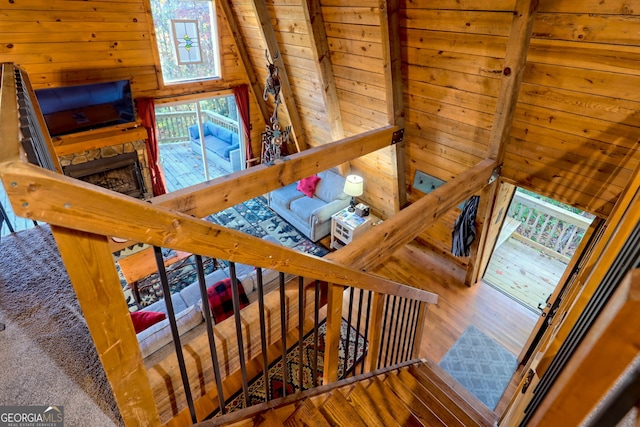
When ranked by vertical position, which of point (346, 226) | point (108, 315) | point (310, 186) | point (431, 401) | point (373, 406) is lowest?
point (346, 226)

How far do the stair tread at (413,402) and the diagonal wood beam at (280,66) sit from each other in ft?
8.87

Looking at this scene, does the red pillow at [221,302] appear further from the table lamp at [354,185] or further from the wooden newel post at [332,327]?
the table lamp at [354,185]

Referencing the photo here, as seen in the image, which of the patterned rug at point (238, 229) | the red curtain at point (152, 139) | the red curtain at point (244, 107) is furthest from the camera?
the red curtain at point (244, 107)

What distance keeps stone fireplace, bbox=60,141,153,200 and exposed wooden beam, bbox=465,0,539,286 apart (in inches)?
188

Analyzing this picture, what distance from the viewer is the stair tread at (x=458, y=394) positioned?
102 inches

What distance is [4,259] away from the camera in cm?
164

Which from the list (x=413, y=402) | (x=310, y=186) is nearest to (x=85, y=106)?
(x=310, y=186)

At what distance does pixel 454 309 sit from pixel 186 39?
5379 mm

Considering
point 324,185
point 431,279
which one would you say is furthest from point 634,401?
point 324,185

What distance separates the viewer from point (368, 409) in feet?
5.83

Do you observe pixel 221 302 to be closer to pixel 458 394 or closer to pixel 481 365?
pixel 458 394

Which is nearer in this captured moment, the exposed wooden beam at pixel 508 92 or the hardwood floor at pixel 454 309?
the exposed wooden beam at pixel 508 92

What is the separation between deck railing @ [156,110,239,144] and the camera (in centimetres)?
701

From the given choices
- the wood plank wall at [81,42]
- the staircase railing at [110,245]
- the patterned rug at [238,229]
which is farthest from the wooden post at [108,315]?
the wood plank wall at [81,42]
